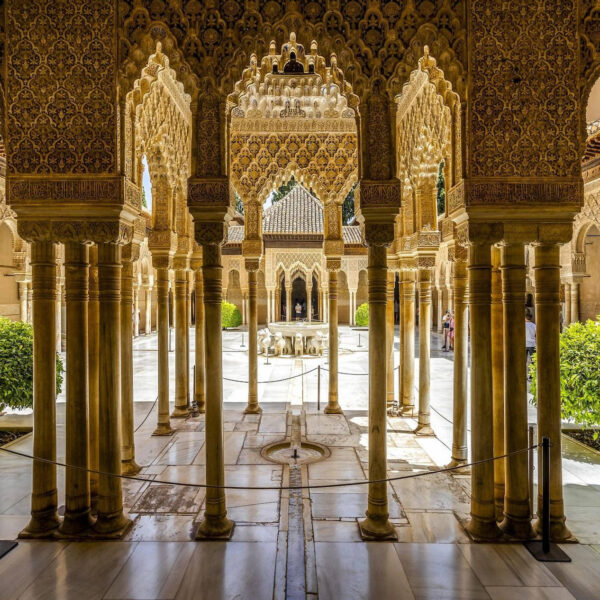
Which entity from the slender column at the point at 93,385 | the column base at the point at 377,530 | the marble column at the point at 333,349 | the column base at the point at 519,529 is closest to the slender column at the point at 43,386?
the slender column at the point at 93,385

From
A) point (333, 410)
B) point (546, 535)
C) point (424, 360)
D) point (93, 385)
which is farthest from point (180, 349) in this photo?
point (546, 535)

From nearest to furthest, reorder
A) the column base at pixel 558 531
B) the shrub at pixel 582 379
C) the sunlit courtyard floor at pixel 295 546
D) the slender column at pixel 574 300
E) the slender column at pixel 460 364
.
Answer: the sunlit courtyard floor at pixel 295 546 → the column base at pixel 558 531 → the slender column at pixel 460 364 → the shrub at pixel 582 379 → the slender column at pixel 574 300

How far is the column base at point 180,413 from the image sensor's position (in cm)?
693

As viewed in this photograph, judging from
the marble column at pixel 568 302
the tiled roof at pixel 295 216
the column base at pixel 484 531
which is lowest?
the column base at pixel 484 531

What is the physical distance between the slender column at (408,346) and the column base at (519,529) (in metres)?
3.36

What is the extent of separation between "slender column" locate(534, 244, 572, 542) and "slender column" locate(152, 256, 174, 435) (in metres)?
4.55

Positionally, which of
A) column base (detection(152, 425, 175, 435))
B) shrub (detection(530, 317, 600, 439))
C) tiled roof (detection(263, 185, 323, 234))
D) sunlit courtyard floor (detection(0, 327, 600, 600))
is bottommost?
sunlit courtyard floor (detection(0, 327, 600, 600))

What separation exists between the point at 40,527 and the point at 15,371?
2.85 m

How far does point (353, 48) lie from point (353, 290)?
890 inches

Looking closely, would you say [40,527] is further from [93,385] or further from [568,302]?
[568,302]

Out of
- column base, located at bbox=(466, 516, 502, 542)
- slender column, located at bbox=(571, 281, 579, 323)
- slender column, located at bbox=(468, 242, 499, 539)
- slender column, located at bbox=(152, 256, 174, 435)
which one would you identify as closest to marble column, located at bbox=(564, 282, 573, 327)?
slender column, located at bbox=(571, 281, 579, 323)

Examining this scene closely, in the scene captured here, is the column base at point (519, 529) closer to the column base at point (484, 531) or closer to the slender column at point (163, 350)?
the column base at point (484, 531)

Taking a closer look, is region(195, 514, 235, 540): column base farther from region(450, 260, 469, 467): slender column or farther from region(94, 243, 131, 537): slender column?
region(450, 260, 469, 467): slender column

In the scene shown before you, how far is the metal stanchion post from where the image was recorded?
3168 millimetres
